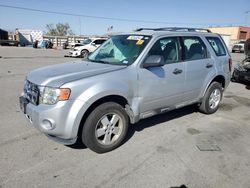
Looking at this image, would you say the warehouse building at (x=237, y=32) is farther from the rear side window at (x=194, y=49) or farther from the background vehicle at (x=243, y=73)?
the rear side window at (x=194, y=49)

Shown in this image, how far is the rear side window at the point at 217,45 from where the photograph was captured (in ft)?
17.7

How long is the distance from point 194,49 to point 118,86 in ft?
7.19

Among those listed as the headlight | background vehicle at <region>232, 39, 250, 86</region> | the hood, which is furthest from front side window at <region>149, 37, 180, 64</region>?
background vehicle at <region>232, 39, 250, 86</region>

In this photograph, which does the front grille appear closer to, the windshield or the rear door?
the windshield

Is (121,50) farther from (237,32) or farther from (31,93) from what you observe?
(237,32)

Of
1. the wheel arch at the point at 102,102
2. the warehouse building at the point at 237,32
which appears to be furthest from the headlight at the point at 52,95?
the warehouse building at the point at 237,32

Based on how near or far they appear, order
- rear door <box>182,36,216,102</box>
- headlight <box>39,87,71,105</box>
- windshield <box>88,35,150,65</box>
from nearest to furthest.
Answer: headlight <box>39,87,71,105</box> < windshield <box>88,35,150,65</box> < rear door <box>182,36,216,102</box>

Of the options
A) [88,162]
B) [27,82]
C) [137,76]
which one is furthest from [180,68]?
[27,82]

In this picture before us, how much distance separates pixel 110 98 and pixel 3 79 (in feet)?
22.5

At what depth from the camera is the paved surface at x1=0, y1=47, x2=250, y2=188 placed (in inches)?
119

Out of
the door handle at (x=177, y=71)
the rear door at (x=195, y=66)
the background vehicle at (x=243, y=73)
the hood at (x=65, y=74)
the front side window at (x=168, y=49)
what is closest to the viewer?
the hood at (x=65, y=74)

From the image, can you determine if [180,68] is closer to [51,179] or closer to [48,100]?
[48,100]

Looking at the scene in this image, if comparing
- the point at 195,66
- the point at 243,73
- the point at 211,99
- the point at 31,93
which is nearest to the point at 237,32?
the point at 243,73

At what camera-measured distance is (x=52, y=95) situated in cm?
320
